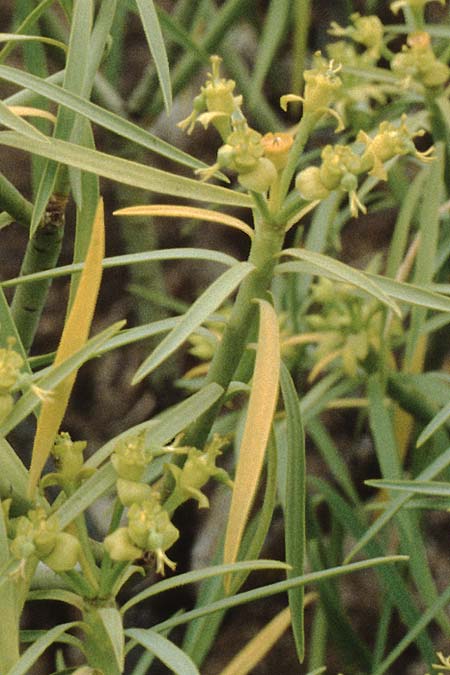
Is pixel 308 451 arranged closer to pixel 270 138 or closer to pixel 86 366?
pixel 86 366

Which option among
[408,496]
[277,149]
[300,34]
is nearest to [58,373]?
[277,149]

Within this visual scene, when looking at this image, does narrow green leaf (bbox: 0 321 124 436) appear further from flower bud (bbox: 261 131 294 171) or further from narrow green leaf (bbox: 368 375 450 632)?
narrow green leaf (bbox: 368 375 450 632)

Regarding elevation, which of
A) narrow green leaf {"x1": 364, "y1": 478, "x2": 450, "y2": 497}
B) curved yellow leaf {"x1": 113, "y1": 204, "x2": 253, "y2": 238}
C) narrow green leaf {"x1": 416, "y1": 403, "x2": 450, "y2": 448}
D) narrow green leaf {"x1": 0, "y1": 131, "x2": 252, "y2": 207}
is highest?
narrow green leaf {"x1": 0, "y1": 131, "x2": 252, "y2": 207}

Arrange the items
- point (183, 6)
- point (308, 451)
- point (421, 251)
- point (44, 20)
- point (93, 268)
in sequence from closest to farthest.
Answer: point (93, 268) → point (421, 251) → point (44, 20) → point (183, 6) → point (308, 451)

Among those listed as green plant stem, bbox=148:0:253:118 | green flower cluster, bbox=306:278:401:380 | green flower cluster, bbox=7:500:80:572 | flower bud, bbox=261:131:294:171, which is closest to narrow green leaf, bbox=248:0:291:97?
green plant stem, bbox=148:0:253:118

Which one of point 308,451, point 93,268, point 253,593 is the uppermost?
point 93,268

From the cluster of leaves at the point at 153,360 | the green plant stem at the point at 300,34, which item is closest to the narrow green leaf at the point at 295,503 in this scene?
the cluster of leaves at the point at 153,360

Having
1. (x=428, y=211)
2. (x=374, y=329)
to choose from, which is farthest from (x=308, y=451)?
(x=428, y=211)

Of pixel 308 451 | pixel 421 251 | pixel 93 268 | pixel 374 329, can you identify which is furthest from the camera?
pixel 308 451
